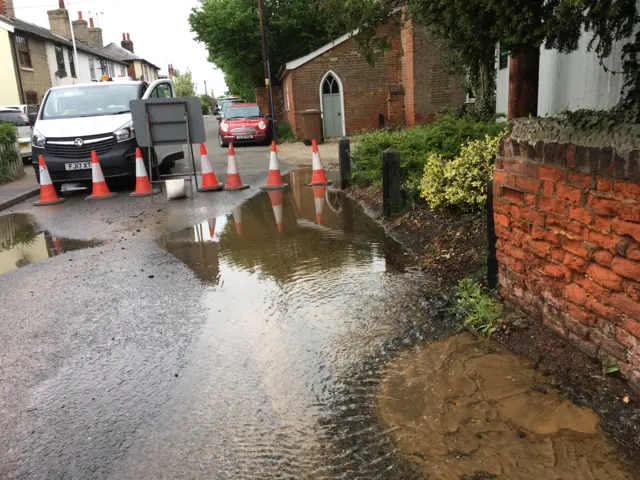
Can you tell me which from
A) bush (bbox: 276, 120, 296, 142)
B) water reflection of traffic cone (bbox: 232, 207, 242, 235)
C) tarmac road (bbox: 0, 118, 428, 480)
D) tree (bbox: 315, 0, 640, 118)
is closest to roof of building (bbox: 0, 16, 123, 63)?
bush (bbox: 276, 120, 296, 142)

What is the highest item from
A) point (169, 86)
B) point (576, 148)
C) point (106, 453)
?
point (169, 86)

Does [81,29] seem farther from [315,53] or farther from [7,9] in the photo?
[315,53]

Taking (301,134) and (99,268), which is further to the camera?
(301,134)

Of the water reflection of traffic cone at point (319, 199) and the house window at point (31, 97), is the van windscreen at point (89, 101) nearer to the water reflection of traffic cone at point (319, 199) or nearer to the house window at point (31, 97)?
the water reflection of traffic cone at point (319, 199)

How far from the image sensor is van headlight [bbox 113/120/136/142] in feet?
33.4

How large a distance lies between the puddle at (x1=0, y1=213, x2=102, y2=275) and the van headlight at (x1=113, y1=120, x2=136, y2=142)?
8.63ft

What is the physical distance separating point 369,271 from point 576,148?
8.19ft

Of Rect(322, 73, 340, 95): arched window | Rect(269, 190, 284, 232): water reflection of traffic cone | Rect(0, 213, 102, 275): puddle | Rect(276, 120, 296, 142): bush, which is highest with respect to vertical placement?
Rect(322, 73, 340, 95): arched window

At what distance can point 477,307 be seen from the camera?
12.1ft

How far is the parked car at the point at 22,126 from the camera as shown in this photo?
16781mm

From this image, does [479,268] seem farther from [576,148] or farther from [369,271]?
[576,148]

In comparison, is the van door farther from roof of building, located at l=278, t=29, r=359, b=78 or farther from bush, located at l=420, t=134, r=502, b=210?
roof of building, located at l=278, t=29, r=359, b=78

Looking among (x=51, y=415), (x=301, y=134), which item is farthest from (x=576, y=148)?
(x=301, y=134)

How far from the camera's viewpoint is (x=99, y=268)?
5.62 metres
